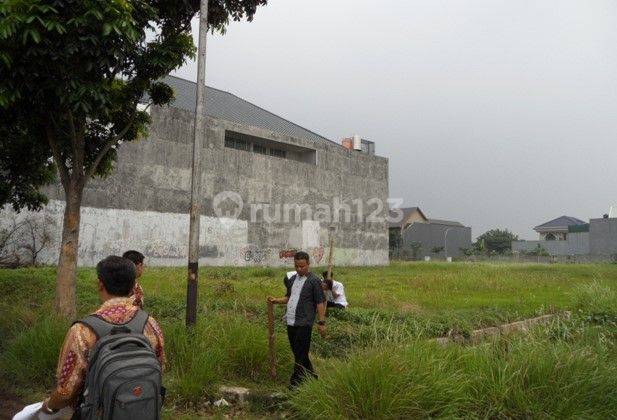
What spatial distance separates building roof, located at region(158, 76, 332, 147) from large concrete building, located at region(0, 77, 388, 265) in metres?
0.11

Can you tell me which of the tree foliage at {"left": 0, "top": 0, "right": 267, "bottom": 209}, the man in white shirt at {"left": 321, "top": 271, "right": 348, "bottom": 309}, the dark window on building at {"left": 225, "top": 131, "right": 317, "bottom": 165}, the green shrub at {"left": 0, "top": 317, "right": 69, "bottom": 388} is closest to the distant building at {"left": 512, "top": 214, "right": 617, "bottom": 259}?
the dark window on building at {"left": 225, "top": 131, "right": 317, "bottom": 165}

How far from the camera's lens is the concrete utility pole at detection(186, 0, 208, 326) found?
7.30m

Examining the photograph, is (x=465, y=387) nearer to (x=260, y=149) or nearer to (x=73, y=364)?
(x=73, y=364)

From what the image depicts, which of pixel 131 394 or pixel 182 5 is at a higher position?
pixel 182 5

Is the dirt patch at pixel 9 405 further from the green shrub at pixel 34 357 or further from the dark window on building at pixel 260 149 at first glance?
the dark window on building at pixel 260 149

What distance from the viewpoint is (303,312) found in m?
6.08

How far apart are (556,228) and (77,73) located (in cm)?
8995

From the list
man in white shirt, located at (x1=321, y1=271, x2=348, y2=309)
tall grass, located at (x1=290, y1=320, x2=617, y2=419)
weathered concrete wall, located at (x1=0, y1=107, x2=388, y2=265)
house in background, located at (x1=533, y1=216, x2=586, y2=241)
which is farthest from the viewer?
house in background, located at (x1=533, y1=216, x2=586, y2=241)

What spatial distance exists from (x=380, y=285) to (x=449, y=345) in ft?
43.2

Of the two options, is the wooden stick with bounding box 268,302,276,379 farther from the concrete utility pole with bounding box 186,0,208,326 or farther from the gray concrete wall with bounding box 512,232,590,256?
the gray concrete wall with bounding box 512,232,590,256

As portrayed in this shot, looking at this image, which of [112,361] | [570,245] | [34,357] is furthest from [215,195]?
[570,245]

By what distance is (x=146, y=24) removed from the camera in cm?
859

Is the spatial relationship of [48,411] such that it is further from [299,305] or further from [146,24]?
[146,24]

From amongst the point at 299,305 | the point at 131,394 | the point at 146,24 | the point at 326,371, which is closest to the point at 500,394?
the point at 326,371
